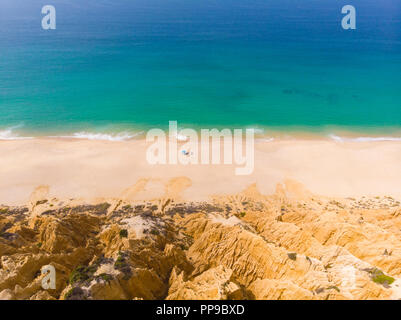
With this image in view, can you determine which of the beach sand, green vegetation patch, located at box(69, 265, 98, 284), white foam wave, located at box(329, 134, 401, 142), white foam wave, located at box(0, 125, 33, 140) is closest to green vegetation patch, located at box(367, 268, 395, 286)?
green vegetation patch, located at box(69, 265, 98, 284)

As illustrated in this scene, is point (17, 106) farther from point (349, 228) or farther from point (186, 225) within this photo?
point (349, 228)

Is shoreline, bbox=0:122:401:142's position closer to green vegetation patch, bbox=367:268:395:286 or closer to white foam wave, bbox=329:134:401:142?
white foam wave, bbox=329:134:401:142

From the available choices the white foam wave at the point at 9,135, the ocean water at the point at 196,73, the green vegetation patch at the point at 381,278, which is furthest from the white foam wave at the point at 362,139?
the white foam wave at the point at 9,135

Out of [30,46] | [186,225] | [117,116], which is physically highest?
[30,46]

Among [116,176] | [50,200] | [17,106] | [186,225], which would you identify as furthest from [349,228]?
[17,106]

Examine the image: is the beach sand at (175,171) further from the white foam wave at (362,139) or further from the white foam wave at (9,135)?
the white foam wave at (9,135)
